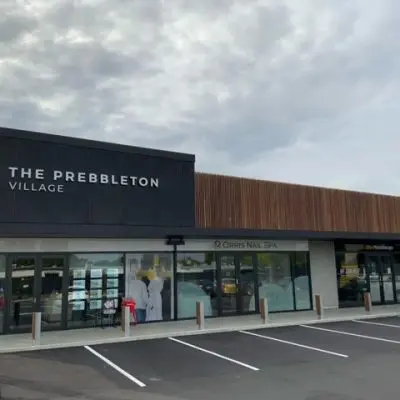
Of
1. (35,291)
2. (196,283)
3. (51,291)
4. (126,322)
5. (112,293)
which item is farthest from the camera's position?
(196,283)

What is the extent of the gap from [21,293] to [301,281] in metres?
11.1

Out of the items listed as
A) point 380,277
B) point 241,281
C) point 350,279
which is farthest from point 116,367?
point 380,277

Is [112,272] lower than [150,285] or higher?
higher

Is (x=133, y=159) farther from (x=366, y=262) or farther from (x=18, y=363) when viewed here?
(x=366, y=262)

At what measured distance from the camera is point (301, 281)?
19.5 meters

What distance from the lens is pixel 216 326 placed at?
14680 millimetres

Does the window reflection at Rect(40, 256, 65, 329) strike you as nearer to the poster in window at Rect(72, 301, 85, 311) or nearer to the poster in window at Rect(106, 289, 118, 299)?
the poster in window at Rect(72, 301, 85, 311)

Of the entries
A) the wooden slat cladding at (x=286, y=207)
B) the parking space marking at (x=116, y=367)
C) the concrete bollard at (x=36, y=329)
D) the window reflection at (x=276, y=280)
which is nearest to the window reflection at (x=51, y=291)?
the concrete bollard at (x=36, y=329)

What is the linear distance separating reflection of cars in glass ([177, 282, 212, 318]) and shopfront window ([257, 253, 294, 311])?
2.44m

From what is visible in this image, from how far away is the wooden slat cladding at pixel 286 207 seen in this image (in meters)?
16.5

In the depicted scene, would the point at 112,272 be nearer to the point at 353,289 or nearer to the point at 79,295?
the point at 79,295

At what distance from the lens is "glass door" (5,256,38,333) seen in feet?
44.7

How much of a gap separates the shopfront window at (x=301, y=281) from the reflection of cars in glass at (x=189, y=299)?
428cm

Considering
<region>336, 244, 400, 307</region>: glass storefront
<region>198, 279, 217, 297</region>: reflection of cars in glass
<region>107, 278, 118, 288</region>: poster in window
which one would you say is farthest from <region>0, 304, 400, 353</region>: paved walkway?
<region>336, 244, 400, 307</region>: glass storefront
